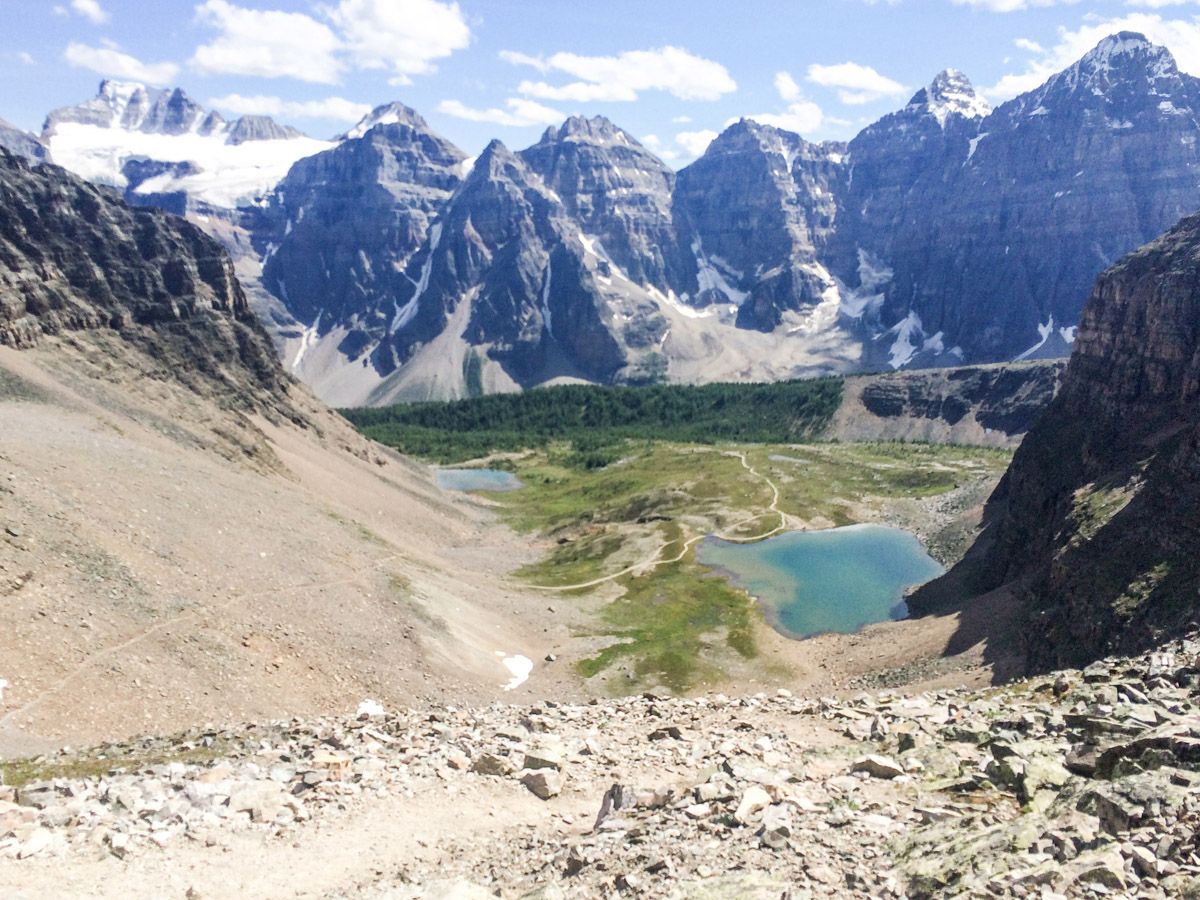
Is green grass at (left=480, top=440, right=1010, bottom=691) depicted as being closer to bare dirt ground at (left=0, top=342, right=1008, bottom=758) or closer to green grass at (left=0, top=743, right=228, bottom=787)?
bare dirt ground at (left=0, top=342, right=1008, bottom=758)

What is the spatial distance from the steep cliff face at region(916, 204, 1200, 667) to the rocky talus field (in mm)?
20069

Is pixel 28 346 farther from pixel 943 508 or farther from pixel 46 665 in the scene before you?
pixel 943 508

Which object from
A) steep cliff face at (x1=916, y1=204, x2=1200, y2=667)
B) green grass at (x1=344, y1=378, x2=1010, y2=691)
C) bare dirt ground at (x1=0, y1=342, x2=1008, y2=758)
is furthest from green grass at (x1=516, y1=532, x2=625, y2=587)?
steep cliff face at (x1=916, y1=204, x2=1200, y2=667)

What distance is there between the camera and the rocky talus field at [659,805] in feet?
66.0

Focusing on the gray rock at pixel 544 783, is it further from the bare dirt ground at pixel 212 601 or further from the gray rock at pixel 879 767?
the bare dirt ground at pixel 212 601

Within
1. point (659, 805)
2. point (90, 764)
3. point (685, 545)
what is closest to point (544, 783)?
point (659, 805)

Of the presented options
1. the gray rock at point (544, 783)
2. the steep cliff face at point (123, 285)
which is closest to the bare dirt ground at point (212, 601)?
the steep cliff face at point (123, 285)

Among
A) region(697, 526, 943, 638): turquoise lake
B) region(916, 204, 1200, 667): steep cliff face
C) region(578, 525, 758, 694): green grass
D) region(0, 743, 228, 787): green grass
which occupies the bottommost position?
region(578, 525, 758, 694): green grass

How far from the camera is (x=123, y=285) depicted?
417 feet

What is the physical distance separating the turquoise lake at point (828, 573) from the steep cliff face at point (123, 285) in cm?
7796

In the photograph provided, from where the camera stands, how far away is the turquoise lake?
327 ft

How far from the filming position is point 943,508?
156000 millimetres

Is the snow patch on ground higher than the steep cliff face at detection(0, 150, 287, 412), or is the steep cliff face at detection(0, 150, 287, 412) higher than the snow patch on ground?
Result: the steep cliff face at detection(0, 150, 287, 412)

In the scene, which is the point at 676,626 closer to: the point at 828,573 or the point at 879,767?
the point at 828,573
